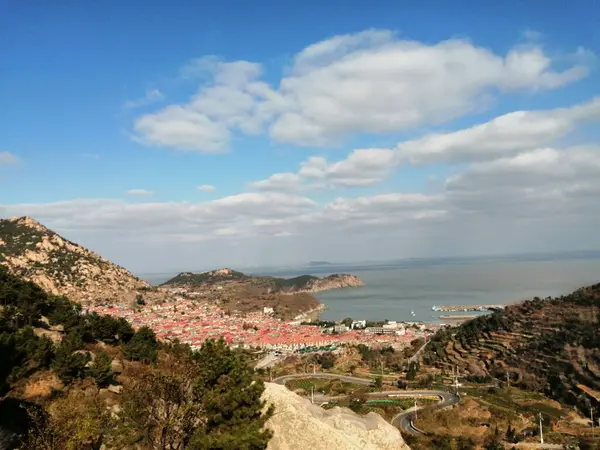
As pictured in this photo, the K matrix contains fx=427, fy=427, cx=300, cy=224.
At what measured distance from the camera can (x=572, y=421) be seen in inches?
1459

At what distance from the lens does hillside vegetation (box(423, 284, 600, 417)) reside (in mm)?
50375

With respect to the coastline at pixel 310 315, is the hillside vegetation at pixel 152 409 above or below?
above

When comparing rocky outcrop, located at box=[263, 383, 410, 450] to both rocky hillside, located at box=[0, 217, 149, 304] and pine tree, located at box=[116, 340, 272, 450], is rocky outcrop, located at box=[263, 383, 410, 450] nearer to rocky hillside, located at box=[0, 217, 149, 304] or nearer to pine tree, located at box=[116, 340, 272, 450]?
pine tree, located at box=[116, 340, 272, 450]

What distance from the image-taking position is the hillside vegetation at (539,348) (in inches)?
1983

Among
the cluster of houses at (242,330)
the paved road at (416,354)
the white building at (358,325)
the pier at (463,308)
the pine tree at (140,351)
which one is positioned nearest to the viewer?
the pine tree at (140,351)

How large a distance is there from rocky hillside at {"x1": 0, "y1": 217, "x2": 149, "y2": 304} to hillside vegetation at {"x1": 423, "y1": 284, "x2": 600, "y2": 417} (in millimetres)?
71080

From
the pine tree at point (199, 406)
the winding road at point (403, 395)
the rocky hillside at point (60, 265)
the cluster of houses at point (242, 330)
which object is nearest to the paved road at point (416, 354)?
the cluster of houses at point (242, 330)

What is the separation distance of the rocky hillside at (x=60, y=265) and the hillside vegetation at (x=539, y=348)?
71080 mm

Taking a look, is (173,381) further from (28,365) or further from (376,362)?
(376,362)

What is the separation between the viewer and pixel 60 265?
97062 mm

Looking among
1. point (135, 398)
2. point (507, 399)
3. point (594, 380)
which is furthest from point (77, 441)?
point (594, 380)

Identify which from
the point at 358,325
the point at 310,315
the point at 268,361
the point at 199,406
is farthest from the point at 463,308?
the point at 199,406

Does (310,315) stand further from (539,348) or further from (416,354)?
(539,348)

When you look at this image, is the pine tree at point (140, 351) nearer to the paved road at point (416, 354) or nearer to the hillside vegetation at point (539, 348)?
the hillside vegetation at point (539, 348)
